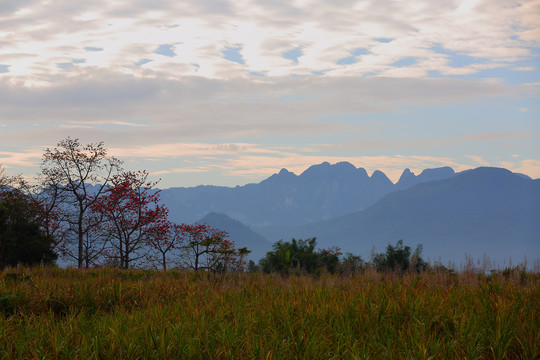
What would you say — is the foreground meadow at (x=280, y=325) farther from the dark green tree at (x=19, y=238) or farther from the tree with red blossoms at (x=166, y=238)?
the tree with red blossoms at (x=166, y=238)

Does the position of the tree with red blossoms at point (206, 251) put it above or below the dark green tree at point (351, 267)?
above

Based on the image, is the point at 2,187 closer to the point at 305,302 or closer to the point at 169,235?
the point at 169,235

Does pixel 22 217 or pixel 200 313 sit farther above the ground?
pixel 22 217

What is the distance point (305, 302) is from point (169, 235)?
2003cm

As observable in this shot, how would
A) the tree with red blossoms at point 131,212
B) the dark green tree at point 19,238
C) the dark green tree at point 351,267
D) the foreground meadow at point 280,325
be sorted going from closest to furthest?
the foreground meadow at point 280,325 → the dark green tree at point 351,267 → the dark green tree at point 19,238 → the tree with red blossoms at point 131,212

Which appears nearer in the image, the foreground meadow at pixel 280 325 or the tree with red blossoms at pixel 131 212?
the foreground meadow at pixel 280 325

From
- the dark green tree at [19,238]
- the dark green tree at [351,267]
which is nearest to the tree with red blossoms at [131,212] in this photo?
the dark green tree at [19,238]

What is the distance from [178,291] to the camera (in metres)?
9.82

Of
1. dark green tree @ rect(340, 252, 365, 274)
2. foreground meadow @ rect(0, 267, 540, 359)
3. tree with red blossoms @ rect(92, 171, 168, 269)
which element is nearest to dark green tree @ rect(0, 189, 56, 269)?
tree with red blossoms @ rect(92, 171, 168, 269)

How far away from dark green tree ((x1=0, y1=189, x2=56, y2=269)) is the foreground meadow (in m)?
11.1

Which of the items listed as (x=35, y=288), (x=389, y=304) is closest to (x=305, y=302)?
Answer: (x=389, y=304)

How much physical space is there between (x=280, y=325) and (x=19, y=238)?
16850 millimetres

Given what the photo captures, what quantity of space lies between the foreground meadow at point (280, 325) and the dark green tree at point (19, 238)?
1110 centimetres

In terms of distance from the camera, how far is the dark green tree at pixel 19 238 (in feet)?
62.6
